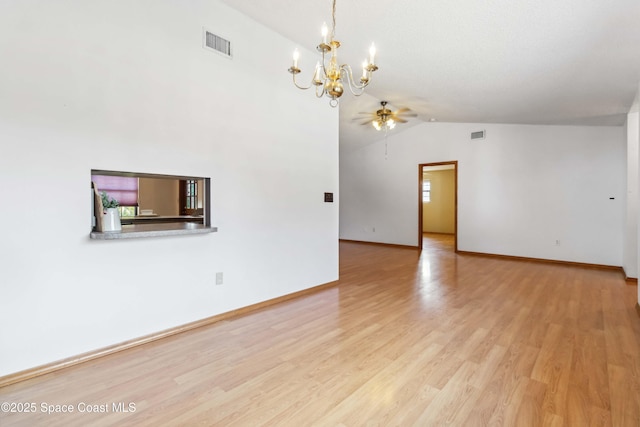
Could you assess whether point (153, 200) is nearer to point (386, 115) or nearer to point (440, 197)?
point (386, 115)

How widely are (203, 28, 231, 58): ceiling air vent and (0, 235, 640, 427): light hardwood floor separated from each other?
263 cm

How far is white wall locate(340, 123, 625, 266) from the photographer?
18.1 feet

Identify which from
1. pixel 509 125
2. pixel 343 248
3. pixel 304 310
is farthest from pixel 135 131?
pixel 509 125

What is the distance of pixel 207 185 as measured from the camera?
3.06 meters

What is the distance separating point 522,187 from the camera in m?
6.29

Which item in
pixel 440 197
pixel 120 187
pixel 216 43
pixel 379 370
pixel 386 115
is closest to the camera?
pixel 379 370

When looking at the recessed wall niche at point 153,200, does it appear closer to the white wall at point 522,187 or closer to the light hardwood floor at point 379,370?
the light hardwood floor at point 379,370

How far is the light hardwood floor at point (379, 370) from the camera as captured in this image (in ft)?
5.70

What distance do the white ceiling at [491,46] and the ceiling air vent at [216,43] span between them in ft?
1.26

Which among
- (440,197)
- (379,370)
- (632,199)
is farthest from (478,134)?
(379,370)

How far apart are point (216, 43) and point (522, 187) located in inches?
239

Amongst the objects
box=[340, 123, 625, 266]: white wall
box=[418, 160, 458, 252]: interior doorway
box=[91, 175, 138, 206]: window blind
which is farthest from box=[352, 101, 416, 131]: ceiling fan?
box=[418, 160, 458, 252]: interior doorway

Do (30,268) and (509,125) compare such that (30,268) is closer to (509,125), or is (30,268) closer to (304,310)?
(304,310)

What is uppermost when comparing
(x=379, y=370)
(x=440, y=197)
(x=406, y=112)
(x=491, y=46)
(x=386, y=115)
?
(x=406, y=112)
